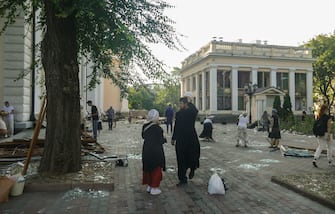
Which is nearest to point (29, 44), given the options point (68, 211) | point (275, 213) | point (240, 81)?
point (68, 211)

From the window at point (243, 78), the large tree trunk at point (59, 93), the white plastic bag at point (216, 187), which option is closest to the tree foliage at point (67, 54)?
the large tree trunk at point (59, 93)

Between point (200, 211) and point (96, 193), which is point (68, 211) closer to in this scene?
point (96, 193)

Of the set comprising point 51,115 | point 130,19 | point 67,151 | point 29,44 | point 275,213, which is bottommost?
point 275,213

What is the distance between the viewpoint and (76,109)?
24.8ft

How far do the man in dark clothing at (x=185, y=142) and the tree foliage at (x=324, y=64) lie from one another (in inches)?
1843

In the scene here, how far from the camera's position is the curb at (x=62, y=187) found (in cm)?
634

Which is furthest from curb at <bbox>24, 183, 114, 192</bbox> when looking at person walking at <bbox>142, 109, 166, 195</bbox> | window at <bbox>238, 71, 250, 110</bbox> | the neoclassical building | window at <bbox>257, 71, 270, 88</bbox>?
window at <bbox>257, 71, 270, 88</bbox>

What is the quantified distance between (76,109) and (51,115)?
548 millimetres

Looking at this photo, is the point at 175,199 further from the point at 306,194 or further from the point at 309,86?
the point at 309,86

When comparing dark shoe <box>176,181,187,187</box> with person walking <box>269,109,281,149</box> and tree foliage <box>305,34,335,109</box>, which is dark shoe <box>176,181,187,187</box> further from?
tree foliage <box>305,34,335,109</box>

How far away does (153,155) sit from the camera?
625 centimetres

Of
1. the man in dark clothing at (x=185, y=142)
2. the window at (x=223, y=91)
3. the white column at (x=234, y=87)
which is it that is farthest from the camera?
the window at (x=223, y=91)

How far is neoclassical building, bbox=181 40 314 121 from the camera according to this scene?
50250mm

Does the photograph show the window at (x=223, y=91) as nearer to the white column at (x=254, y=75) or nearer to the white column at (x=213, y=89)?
the white column at (x=213, y=89)
